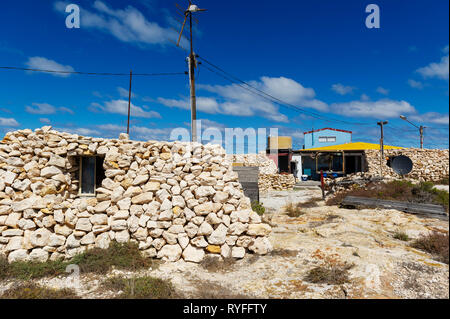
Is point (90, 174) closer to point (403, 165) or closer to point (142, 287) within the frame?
point (142, 287)

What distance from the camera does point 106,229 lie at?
6.41m

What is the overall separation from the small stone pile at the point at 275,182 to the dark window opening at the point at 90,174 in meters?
19.8

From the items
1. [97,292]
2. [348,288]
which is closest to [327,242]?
[348,288]

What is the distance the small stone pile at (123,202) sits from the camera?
6293 mm

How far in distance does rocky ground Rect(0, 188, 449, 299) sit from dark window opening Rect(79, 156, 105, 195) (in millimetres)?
2738

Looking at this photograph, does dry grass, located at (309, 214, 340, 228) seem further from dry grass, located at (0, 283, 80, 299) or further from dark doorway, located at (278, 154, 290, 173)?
dark doorway, located at (278, 154, 290, 173)

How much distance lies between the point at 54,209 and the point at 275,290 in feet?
19.1

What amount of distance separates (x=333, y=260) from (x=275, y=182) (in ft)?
68.2

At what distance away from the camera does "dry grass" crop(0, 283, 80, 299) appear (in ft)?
14.6

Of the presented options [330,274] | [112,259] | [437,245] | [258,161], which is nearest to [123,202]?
[112,259]

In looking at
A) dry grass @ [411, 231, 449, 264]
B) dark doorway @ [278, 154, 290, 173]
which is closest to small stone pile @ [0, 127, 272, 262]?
dry grass @ [411, 231, 449, 264]

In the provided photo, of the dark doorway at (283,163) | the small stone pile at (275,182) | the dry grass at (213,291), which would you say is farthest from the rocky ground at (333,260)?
the dark doorway at (283,163)

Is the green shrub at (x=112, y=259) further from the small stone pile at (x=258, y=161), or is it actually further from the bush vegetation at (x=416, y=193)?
the small stone pile at (x=258, y=161)
